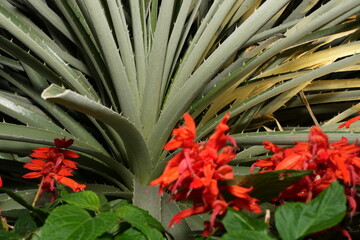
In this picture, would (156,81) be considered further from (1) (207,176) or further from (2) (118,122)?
(1) (207,176)

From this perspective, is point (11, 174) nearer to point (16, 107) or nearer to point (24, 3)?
point (16, 107)

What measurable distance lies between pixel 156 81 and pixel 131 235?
56 centimetres

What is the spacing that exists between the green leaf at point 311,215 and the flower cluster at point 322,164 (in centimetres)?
4

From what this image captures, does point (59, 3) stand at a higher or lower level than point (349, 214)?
higher

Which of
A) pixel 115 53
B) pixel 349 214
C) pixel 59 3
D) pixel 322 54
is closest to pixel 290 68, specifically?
pixel 322 54

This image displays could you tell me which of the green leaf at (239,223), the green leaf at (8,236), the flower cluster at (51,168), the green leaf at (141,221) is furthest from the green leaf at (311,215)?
the flower cluster at (51,168)

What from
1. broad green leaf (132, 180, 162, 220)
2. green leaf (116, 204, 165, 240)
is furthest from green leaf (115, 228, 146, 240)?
broad green leaf (132, 180, 162, 220)

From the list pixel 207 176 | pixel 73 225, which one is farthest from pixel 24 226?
pixel 207 176

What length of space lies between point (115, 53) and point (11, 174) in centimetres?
42

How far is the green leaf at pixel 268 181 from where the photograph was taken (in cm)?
44

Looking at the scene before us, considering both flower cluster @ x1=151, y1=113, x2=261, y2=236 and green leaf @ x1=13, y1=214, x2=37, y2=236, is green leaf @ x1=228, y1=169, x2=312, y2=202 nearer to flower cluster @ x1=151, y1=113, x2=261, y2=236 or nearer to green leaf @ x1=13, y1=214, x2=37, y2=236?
flower cluster @ x1=151, y1=113, x2=261, y2=236

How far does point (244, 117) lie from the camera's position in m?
1.07

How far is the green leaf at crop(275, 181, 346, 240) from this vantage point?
403 mm

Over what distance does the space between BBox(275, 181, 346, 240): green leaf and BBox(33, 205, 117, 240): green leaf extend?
15 cm
